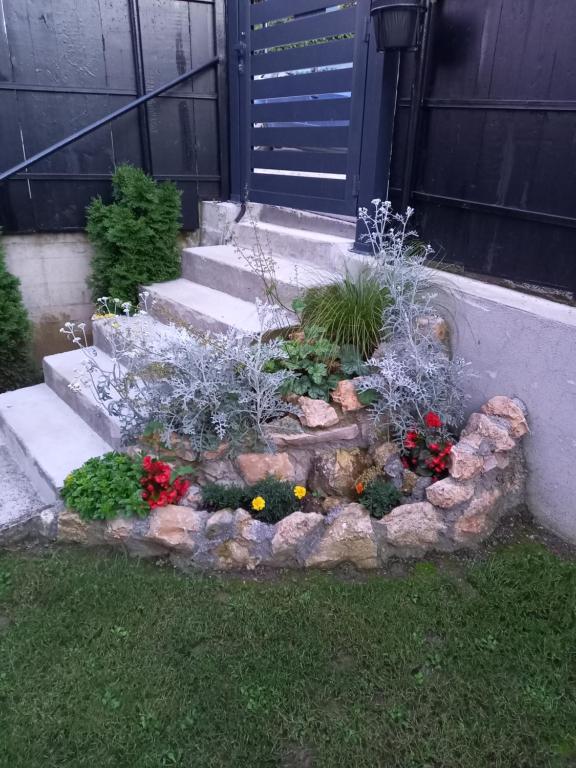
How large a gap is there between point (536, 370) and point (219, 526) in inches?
66.2

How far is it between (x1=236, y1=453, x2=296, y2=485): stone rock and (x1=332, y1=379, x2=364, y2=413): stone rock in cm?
40

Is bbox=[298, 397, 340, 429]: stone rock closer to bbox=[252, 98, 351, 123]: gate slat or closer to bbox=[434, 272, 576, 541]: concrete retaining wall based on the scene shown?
bbox=[434, 272, 576, 541]: concrete retaining wall

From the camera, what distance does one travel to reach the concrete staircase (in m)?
3.21

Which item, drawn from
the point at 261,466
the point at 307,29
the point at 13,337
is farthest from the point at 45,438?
the point at 307,29

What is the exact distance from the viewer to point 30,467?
3162 millimetres

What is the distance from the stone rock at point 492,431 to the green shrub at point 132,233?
2.78m

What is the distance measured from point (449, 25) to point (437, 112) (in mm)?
420

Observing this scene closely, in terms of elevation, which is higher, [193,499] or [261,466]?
[261,466]

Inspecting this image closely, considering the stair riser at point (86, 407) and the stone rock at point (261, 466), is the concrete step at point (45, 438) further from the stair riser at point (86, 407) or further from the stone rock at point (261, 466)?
the stone rock at point (261, 466)

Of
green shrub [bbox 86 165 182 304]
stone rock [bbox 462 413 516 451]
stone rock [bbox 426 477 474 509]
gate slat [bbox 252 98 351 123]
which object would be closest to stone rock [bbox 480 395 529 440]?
stone rock [bbox 462 413 516 451]

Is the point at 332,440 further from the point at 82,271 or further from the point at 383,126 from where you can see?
the point at 82,271

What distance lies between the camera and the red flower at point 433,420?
2812 mm

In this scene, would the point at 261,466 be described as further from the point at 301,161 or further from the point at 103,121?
the point at 103,121

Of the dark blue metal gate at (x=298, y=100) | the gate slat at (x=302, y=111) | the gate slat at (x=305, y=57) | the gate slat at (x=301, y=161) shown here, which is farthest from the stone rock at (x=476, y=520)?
the gate slat at (x=305, y=57)
